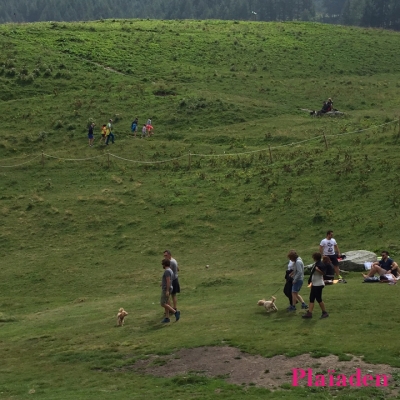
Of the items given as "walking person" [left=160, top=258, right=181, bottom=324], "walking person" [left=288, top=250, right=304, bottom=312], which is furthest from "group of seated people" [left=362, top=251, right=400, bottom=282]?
"walking person" [left=160, top=258, right=181, bottom=324]

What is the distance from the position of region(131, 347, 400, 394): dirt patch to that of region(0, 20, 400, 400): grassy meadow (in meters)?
0.40

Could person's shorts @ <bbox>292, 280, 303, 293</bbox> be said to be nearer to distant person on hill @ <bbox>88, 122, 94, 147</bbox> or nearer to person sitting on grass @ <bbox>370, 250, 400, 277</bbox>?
person sitting on grass @ <bbox>370, 250, 400, 277</bbox>

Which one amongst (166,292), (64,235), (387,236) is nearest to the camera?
(166,292)

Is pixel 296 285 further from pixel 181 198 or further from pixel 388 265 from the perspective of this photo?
pixel 181 198

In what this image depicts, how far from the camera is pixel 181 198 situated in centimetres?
4597

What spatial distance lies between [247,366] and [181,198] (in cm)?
2627

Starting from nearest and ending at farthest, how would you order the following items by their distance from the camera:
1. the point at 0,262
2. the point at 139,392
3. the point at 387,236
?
the point at 139,392 → the point at 387,236 → the point at 0,262

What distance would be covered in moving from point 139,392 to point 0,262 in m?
23.0

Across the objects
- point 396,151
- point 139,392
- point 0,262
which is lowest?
point 0,262

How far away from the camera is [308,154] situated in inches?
1934

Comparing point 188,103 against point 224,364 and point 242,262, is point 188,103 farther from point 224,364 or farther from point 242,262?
point 224,364

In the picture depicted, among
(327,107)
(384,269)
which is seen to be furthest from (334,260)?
(327,107)

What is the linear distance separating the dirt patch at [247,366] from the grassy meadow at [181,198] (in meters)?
0.40

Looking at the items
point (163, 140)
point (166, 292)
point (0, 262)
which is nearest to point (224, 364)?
point (166, 292)
